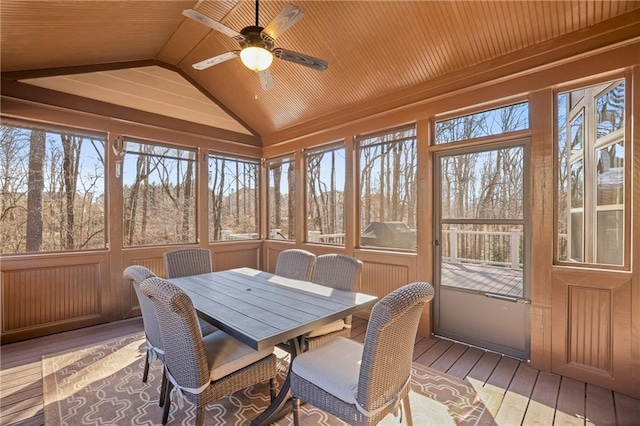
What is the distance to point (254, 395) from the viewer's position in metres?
2.31

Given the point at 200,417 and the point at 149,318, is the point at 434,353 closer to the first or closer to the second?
the point at 200,417

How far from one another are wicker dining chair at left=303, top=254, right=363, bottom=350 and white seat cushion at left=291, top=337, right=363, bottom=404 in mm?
368

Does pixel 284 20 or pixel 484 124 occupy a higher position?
pixel 284 20

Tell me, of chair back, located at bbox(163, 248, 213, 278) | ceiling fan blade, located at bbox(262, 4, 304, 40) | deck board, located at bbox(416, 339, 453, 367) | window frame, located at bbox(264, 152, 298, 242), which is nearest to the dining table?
chair back, located at bbox(163, 248, 213, 278)

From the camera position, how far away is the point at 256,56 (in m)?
2.27

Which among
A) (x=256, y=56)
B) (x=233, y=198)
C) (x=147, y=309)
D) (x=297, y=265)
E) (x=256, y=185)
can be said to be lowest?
(x=147, y=309)

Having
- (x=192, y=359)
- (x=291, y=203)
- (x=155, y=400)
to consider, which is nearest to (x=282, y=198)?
(x=291, y=203)

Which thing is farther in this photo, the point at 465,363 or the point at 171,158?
the point at 171,158

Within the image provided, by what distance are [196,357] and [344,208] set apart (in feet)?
10.1

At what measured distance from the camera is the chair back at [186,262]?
10.4ft

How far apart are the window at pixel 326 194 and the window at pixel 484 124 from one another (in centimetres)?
157

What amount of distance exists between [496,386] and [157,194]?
15.3ft

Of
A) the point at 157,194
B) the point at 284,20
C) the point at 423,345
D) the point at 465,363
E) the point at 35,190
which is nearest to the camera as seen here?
the point at 284,20

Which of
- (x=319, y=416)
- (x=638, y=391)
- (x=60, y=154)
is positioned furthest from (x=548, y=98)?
(x=60, y=154)
